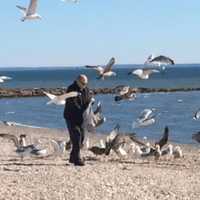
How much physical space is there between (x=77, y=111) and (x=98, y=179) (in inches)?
86.4

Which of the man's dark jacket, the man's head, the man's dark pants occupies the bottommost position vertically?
the man's dark pants

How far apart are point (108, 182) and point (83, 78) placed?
254 cm

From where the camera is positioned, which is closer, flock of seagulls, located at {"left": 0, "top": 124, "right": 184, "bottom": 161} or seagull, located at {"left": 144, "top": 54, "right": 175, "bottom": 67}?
seagull, located at {"left": 144, "top": 54, "right": 175, "bottom": 67}

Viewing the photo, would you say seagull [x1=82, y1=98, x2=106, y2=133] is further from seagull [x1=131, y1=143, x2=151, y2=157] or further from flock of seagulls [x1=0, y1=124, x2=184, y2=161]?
seagull [x1=131, y1=143, x2=151, y2=157]

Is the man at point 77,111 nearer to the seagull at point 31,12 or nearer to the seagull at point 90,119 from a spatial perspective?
the seagull at point 90,119

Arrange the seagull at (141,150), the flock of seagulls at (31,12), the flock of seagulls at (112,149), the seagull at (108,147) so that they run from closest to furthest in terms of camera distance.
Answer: the flock of seagulls at (31,12)
the flock of seagulls at (112,149)
the seagull at (141,150)
the seagull at (108,147)

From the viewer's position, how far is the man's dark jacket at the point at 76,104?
16422 millimetres

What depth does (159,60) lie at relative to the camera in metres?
16.4

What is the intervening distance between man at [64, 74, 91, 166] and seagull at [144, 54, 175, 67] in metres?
1.38

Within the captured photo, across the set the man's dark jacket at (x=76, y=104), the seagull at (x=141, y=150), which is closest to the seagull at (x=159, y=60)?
the man's dark jacket at (x=76, y=104)

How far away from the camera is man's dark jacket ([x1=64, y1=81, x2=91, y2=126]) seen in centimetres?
1642

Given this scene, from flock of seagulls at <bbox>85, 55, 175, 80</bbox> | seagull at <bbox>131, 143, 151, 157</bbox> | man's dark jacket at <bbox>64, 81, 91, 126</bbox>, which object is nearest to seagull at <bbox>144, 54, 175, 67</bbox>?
flock of seagulls at <bbox>85, 55, 175, 80</bbox>

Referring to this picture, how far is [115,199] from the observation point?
13.3 metres

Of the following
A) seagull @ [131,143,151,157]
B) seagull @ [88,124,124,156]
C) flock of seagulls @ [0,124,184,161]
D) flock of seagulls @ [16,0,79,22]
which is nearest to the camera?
flock of seagulls @ [16,0,79,22]
